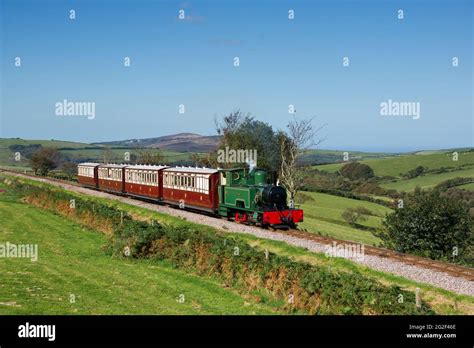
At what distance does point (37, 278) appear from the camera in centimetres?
1670

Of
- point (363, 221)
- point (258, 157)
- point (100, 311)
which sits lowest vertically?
point (363, 221)

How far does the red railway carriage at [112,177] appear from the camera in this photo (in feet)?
158

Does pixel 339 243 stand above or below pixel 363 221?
above

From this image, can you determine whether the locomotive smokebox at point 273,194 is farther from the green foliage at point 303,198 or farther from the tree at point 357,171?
the tree at point 357,171

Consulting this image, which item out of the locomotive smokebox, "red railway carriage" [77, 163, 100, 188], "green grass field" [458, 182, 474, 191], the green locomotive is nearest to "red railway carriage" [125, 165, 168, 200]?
the green locomotive

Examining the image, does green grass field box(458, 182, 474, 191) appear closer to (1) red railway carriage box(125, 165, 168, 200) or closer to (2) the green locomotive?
(1) red railway carriage box(125, 165, 168, 200)

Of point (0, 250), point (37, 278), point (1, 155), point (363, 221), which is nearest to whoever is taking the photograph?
point (37, 278)

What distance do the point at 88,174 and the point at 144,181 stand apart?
2021cm

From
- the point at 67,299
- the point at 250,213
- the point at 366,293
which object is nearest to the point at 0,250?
the point at 67,299

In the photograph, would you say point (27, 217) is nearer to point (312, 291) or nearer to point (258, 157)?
point (312, 291)

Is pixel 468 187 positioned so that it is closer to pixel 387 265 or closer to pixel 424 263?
pixel 424 263

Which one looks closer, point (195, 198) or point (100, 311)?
point (100, 311)

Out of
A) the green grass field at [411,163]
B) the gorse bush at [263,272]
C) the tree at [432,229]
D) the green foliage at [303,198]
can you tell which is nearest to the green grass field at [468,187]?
the green grass field at [411,163]

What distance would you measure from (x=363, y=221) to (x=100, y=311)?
47.9 metres
